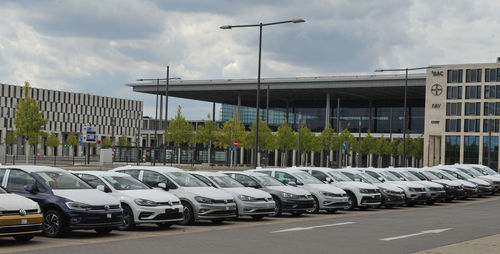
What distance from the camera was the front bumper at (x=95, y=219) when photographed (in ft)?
49.1

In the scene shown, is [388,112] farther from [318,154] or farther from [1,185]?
[1,185]

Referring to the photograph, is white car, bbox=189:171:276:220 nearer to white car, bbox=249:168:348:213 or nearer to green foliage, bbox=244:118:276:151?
white car, bbox=249:168:348:213

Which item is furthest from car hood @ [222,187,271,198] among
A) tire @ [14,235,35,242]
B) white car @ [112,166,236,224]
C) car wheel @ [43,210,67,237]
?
tire @ [14,235,35,242]

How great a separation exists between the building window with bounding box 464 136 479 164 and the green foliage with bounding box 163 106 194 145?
3500 centimetres

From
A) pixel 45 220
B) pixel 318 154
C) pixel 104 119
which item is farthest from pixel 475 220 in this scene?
pixel 104 119

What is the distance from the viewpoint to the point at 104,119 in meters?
152

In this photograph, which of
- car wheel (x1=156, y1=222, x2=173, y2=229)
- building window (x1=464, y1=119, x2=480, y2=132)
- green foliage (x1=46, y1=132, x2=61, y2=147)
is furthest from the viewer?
green foliage (x1=46, y1=132, x2=61, y2=147)

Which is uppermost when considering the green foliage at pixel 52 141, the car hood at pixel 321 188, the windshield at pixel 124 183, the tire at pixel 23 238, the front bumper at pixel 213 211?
the green foliage at pixel 52 141

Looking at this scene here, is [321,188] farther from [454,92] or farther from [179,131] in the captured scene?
[454,92]

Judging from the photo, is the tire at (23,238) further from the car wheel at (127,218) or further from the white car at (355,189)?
the white car at (355,189)

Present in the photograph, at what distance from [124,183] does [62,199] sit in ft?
9.70

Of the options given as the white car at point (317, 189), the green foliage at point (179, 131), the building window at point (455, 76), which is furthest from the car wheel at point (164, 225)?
the building window at point (455, 76)

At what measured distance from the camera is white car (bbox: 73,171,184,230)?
17000mm

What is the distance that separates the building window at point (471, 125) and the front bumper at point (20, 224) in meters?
87.2
